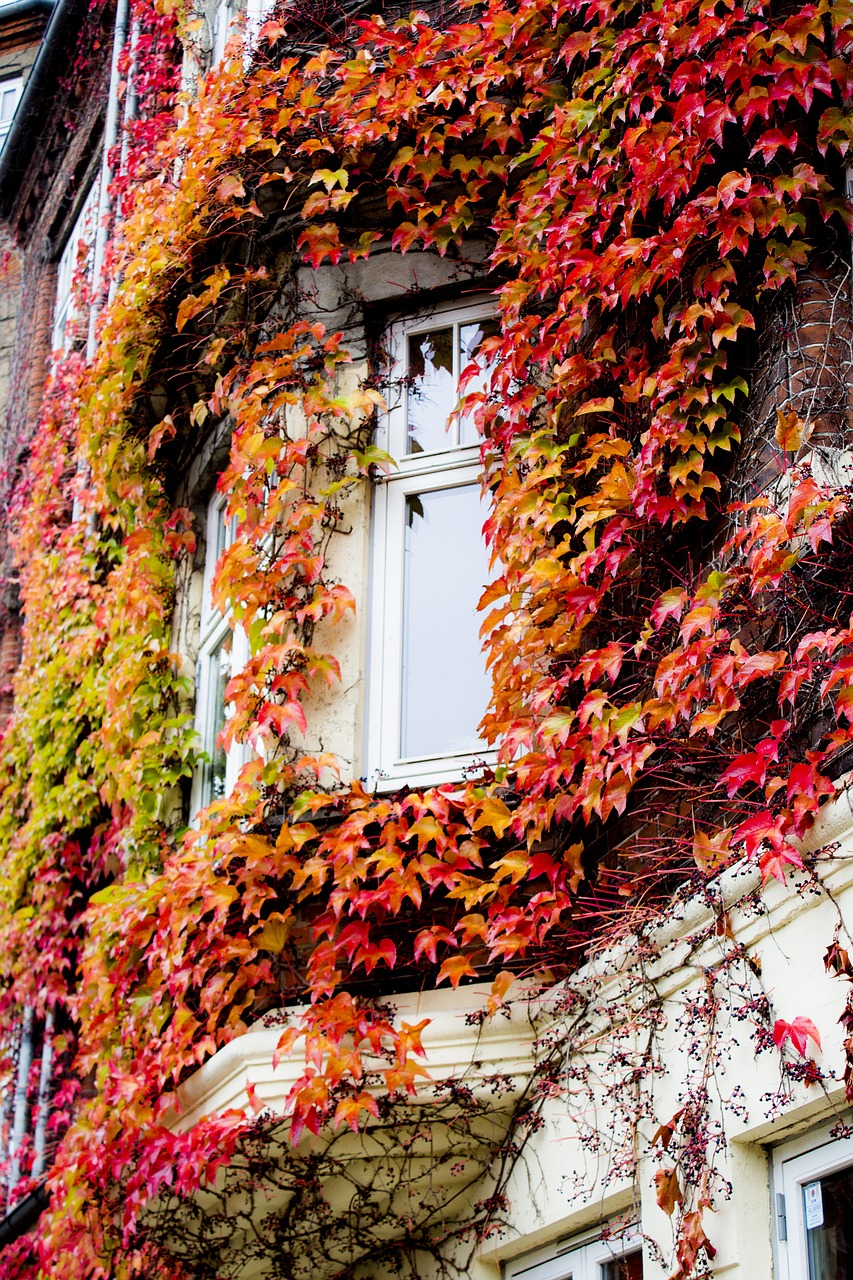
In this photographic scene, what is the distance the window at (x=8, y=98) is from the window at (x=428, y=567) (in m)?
12.6

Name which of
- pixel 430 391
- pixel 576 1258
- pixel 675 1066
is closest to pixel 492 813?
pixel 675 1066

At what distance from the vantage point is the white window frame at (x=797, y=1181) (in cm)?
427

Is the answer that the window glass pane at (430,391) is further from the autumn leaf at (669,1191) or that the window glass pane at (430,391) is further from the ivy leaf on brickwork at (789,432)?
the autumn leaf at (669,1191)

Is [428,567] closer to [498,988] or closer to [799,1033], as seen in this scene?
[498,988]

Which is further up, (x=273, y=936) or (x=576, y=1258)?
(x=273, y=936)

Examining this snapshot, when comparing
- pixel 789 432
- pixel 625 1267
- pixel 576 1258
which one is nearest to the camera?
pixel 789 432

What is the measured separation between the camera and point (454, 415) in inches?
257

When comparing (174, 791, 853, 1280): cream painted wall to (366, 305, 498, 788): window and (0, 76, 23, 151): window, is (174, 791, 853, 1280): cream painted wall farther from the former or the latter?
(0, 76, 23, 151): window

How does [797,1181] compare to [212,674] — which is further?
[212,674]

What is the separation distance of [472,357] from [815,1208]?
381 cm

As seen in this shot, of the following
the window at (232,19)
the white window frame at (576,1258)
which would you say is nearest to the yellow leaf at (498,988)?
the white window frame at (576,1258)

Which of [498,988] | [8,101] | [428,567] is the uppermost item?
[8,101]

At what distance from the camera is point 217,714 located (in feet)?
26.1

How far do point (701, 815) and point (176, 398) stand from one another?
14.6 ft
